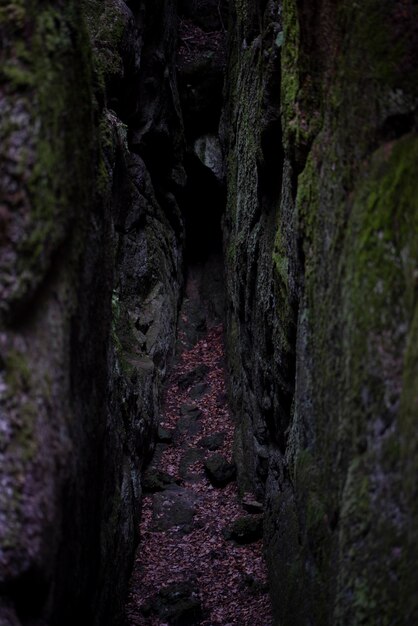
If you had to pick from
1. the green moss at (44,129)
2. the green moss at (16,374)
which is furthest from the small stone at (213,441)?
the green moss at (16,374)

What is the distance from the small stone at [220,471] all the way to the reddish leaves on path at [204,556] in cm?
14

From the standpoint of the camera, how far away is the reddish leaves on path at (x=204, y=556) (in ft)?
24.6

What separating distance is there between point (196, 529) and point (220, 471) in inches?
63.6

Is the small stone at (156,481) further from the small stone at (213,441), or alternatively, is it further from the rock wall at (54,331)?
the rock wall at (54,331)

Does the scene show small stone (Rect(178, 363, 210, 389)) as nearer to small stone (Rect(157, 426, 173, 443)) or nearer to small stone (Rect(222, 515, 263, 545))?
small stone (Rect(157, 426, 173, 443))

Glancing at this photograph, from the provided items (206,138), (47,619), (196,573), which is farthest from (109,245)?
(206,138)

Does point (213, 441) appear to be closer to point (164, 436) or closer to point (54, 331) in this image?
point (164, 436)

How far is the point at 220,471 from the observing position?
11.2m

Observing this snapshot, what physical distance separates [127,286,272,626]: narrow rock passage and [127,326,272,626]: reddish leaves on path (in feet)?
0.05

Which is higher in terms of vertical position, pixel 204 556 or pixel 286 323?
pixel 286 323

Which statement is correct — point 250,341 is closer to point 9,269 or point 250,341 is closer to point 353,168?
point 353,168

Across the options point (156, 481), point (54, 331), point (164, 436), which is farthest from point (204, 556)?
point (54, 331)

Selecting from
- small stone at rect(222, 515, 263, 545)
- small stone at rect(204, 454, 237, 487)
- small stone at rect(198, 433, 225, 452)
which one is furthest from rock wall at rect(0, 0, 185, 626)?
small stone at rect(198, 433, 225, 452)

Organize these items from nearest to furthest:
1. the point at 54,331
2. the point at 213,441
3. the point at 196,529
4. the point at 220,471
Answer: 1. the point at 54,331
2. the point at 196,529
3. the point at 220,471
4. the point at 213,441
